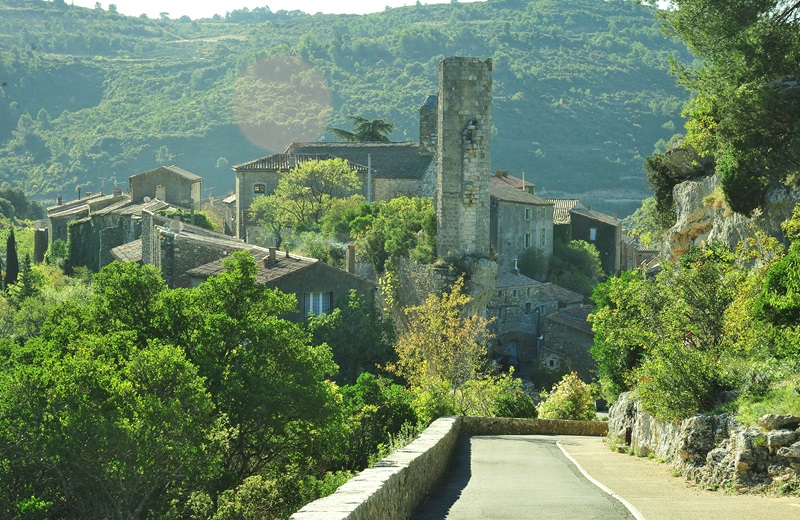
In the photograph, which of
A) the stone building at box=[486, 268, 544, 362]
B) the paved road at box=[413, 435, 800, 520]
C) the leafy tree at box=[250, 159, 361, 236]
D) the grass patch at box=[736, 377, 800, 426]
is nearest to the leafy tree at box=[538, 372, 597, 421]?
the paved road at box=[413, 435, 800, 520]

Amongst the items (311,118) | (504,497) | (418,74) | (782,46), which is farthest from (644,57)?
(504,497)

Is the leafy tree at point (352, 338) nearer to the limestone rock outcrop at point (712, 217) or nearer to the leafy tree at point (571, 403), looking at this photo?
the leafy tree at point (571, 403)

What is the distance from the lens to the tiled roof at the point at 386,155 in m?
71.5

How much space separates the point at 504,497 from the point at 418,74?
174 metres

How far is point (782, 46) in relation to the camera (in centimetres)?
2731

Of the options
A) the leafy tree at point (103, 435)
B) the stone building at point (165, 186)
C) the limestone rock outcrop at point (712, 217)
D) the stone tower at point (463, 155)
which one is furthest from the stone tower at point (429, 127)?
the leafy tree at point (103, 435)

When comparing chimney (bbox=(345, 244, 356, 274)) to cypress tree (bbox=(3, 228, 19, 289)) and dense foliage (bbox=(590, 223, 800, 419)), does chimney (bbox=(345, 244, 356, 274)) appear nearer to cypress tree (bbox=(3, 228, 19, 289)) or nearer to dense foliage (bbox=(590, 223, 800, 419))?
cypress tree (bbox=(3, 228, 19, 289))

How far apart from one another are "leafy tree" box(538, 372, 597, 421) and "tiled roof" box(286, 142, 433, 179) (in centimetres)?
3321

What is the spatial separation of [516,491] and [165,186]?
6873cm

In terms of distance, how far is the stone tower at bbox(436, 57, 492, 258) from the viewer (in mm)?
49406

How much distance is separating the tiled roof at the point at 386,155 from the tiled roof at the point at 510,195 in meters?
4.03

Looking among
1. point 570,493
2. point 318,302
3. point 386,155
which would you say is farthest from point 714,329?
point 386,155

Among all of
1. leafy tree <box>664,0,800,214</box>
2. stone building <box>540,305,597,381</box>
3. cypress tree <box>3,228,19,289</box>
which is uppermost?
leafy tree <box>664,0,800,214</box>

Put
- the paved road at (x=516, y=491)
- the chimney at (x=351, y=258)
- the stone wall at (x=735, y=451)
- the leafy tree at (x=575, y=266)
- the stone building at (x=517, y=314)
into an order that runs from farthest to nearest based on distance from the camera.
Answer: the leafy tree at (x=575, y=266), the stone building at (x=517, y=314), the chimney at (x=351, y=258), the stone wall at (x=735, y=451), the paved road at (x=516, y=491)
